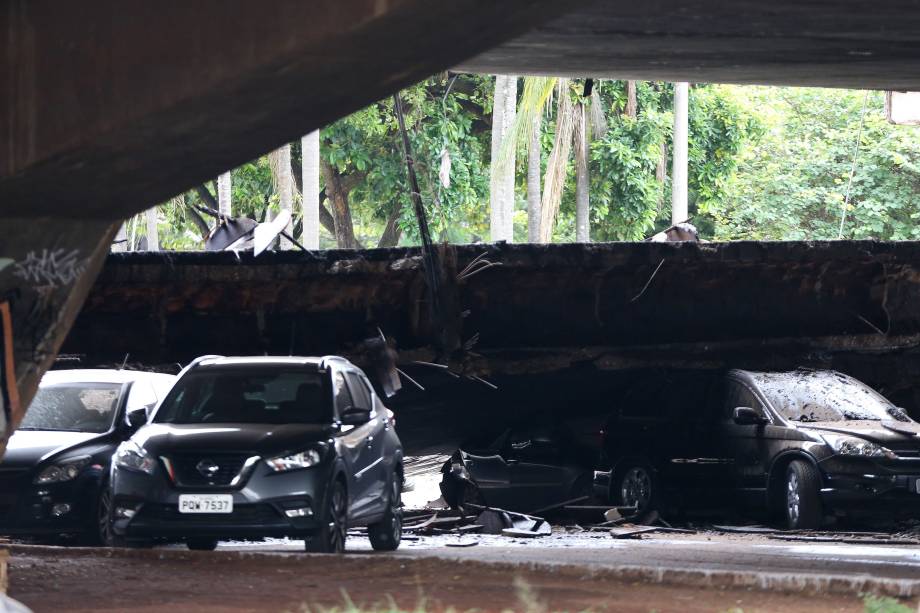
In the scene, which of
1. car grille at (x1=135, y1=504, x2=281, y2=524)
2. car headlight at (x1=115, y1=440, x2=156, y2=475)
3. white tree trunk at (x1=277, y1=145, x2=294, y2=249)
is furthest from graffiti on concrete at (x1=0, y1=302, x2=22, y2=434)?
white tree trunk at (x1=277, y1=145, x2=294, y2=249)

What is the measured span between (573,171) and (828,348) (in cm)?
2006

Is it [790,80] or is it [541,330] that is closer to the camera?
[790,80]

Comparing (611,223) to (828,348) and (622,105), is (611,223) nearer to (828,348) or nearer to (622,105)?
(622,105)

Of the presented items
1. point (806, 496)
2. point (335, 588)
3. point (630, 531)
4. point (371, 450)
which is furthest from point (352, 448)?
point (806, 496)

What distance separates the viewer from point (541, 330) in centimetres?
1845

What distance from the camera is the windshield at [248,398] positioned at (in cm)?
1414

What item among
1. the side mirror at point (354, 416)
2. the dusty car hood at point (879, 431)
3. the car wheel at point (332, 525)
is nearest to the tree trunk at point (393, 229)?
the dusty car hood at point (879, 431)

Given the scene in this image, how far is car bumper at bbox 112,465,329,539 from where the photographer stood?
1294 cm

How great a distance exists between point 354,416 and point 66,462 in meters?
3.18

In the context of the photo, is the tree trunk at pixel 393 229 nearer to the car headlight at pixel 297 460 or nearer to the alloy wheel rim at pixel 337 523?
the alloy wheel rim at pixel 337 523

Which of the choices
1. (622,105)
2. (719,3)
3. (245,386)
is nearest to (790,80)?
(719,3)

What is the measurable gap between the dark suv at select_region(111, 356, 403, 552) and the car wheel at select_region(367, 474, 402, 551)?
32 centimetres

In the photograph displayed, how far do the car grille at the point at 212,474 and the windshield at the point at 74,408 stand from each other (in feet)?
9.86

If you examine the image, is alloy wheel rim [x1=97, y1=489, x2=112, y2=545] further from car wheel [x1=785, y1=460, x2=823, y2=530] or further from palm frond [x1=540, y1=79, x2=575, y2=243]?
palm frond [x1=540, y1=79, x2=575, y2=243]
